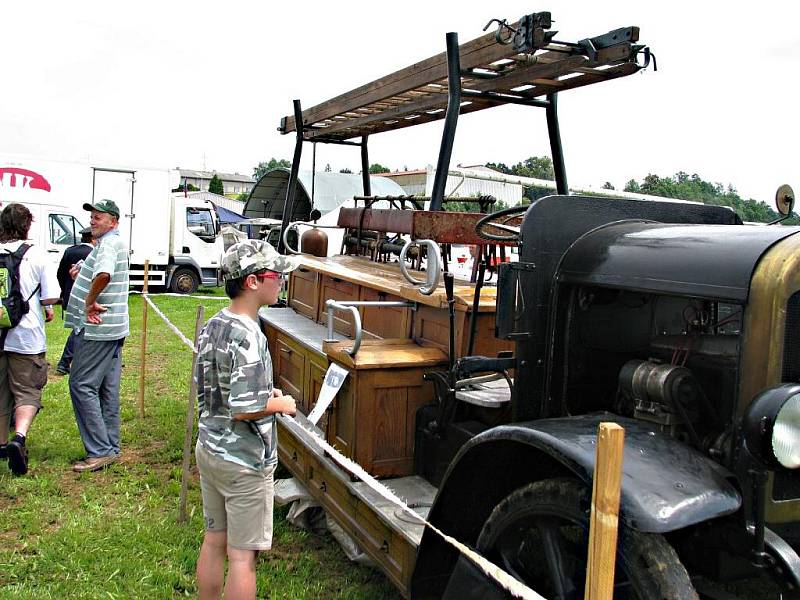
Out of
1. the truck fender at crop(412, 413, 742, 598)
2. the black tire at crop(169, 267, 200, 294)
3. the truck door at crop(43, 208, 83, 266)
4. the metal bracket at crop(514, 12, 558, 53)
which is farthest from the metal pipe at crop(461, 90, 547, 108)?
the black tire at crop(169, 267, 200, 294)

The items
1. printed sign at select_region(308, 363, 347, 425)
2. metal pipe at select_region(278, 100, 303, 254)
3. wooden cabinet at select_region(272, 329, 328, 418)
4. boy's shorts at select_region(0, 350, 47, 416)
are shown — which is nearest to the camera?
printed sign at select_region(308, 363, 347, 425)

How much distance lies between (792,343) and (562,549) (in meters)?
0.94

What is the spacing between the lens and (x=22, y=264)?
16.5ft

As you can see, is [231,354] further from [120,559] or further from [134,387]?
[134,387]

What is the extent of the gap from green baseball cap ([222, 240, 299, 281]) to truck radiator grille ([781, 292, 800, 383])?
1780 millimetres

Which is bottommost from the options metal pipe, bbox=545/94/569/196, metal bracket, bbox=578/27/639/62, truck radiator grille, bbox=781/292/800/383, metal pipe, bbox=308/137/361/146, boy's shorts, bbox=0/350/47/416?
boy's shorts, bbox=0/350/47/416

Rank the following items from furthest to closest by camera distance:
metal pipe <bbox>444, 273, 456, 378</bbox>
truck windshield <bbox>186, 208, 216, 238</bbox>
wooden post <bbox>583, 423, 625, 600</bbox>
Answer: truck windshield <bbox>186, 208, 216, 238</bbox> → metal pipe <bbox>444, 273, 456, 378</bbox> → wooden post <bbox>583, 423, 625, 600</bbox>

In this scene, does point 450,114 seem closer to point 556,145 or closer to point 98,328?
point 556,145

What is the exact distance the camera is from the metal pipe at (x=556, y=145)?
15.0ft

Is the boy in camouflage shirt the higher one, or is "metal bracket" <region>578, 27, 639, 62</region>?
"metal bracket" <region>578, 27, 639, 62</region>

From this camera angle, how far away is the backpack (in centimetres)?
497

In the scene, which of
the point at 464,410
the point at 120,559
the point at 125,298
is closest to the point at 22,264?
the point at 125,298

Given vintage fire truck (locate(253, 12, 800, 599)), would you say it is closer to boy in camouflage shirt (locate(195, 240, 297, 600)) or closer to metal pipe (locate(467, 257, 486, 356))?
metal pipe (locate(467, 257, 486, 356))

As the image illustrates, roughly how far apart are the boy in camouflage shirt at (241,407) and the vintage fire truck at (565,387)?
2.07 ft
